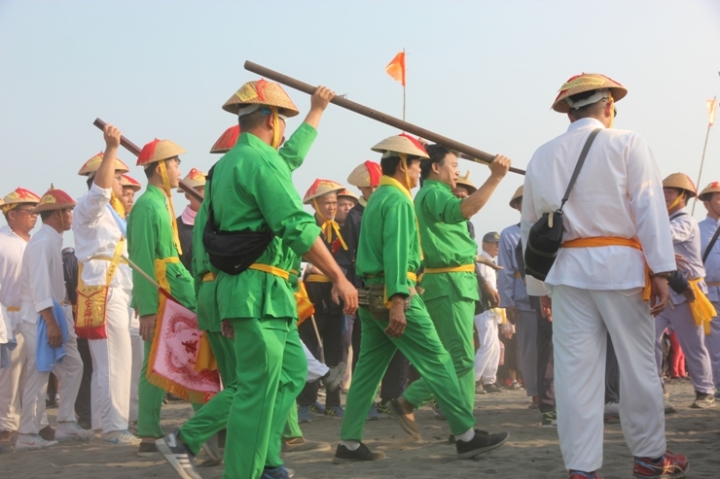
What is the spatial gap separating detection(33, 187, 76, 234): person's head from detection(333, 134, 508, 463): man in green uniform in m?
3.21

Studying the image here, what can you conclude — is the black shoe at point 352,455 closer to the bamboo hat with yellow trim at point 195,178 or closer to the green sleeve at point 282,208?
the green sleeve at point 282,208

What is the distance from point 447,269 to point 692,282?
2.40m

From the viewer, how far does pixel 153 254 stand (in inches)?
276

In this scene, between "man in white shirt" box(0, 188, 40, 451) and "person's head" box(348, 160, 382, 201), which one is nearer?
"man in white shirt" box(0, 188, 40, 451)

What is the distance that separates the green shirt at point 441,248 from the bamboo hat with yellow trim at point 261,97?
2.04 metres

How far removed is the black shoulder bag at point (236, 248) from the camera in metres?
5.03

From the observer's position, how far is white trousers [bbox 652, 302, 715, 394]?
9062mm

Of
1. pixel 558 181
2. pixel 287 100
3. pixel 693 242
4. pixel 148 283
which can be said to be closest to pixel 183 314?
pixel 148 283

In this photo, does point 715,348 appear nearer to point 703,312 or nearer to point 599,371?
point 703,312

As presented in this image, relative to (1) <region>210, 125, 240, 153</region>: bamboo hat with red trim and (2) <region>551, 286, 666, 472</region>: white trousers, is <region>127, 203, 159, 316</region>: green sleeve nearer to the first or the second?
(1) <region>210, 125, 240, 153</region>: bamboo hat with red trim

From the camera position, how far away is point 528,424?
849 cm

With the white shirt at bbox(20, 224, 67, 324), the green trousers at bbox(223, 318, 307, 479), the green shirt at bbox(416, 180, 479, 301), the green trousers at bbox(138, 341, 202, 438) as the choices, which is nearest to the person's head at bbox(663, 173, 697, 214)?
the green shirt at bbox(416, 180, 479, 301)

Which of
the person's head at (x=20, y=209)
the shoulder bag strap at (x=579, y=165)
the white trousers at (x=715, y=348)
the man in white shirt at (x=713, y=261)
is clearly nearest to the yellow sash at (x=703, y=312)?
the shoulder bag strap at (x=579, y=165)

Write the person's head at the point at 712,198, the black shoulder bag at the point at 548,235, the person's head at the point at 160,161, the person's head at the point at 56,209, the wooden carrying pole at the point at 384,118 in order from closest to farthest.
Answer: the black shoulder bag at the point at 548,235, the wooden carrying pole at the point at 384,118, the person's head at the point at 160,161, the person's head at the point at 56,209, the person's head at the point at 712,198
